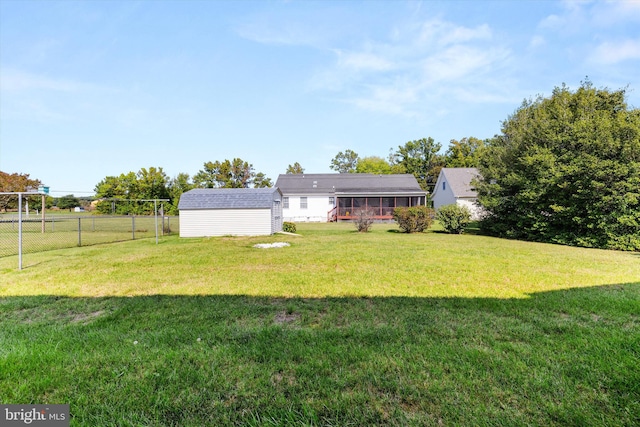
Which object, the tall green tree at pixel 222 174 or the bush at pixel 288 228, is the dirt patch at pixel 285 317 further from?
the tall green tree at pixel 222 174

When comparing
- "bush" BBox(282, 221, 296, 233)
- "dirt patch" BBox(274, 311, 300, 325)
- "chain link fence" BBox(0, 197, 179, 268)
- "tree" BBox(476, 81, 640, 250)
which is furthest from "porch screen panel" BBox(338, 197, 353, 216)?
"dirt patch" BBox(274, 311, 300, 325)

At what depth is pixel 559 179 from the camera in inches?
486

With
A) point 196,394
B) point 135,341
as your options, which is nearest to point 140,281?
point 135,341

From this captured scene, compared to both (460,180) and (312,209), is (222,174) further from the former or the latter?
(460,180)

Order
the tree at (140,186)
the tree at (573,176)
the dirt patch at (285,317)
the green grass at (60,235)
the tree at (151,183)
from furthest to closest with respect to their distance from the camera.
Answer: the tree at (151,183), the tree at (140,186), the green grass at (60,235), the tree at (573,176), the dirt patch at (285,317)

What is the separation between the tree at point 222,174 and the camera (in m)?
39.9

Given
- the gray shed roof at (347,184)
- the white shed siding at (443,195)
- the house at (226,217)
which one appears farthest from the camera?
the white shed siding at (443,195)

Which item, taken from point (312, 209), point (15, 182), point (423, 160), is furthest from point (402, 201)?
point (15, 182)

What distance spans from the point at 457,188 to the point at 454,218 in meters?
16.2

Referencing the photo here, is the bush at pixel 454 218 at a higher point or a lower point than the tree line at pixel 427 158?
lower

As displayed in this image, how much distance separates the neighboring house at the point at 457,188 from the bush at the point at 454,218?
12.6 metres

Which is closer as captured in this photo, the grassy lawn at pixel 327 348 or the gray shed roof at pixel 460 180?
the grassy lawn at pixel 327 348

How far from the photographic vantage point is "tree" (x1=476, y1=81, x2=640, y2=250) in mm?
10633

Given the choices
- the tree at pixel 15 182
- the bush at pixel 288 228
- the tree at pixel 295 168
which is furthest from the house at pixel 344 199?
the tree at pixel 295 168
